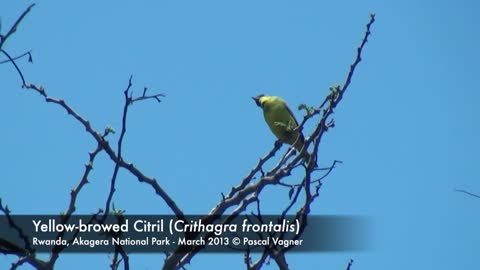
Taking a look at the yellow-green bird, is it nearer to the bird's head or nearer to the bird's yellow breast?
the bird's yellow breast

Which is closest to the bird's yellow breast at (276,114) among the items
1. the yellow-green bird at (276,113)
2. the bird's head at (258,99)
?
the yellow-green bird at (276,113)

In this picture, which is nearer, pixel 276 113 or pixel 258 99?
pixel 276 113

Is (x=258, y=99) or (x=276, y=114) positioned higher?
(x=258, y=99)

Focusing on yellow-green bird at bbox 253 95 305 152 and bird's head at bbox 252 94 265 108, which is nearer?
yellow-green bird at bbox 253 95 305 152

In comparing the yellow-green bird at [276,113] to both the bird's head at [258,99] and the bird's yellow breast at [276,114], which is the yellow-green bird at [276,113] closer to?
the bird's yellow breast at [276,114]

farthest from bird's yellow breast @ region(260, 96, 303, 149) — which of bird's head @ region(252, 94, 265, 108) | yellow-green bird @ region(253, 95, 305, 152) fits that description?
bird's head @ region(252, 94, 265, 108)

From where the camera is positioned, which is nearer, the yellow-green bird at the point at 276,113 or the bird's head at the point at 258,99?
the yellow-green bird at the point at 276,113

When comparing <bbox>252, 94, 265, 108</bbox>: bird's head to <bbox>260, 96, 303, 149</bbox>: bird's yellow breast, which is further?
<bbox>252, 94, 265, 108</bbox>: bird's head

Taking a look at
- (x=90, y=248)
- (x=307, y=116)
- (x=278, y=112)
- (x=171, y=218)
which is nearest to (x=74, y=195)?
(x=90, y=248)

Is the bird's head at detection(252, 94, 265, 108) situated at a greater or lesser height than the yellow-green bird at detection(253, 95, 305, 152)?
greater

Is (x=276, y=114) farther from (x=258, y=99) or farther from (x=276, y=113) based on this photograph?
(x=258, y=99)

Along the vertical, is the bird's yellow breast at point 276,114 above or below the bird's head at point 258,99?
below

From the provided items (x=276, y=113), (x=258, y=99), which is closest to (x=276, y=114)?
(x=276, y=113)

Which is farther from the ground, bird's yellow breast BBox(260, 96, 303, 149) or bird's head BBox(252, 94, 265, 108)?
bird's head BBox(252, 94, 265, 108)
